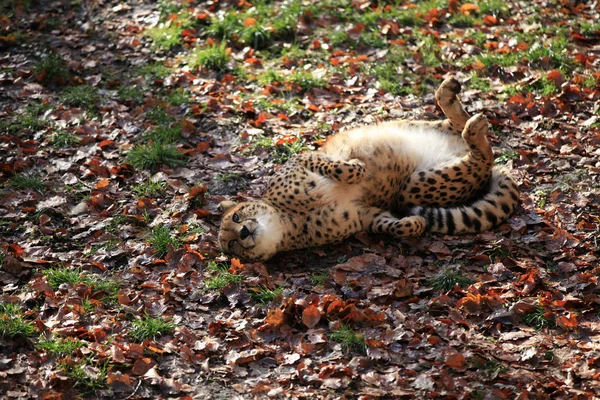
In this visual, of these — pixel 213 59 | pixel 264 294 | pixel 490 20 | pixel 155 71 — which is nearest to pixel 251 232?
pixel 264 294

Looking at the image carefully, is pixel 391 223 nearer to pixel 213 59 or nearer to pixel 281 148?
pixel 281 148

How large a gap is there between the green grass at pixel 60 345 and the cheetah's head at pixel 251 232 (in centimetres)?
157

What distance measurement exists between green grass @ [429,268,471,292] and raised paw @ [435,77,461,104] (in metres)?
1.76

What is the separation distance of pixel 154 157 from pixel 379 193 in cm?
255

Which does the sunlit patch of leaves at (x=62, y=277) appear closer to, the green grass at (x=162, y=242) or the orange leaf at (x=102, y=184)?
the green grass at (x=162, y=242)

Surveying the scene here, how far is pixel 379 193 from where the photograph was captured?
6.91 meters

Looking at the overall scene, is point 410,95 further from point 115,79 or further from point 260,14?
point 115,79

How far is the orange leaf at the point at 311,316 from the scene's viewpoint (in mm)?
5723

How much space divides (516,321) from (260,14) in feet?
21.7

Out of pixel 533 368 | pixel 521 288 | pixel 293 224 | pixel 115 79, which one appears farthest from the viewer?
pixel 115 79

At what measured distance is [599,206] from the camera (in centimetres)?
688

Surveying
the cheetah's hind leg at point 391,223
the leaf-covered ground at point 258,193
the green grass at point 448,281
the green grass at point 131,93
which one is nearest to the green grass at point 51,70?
the leaf-covered ground at point 258,193

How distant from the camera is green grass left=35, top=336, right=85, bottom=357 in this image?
541 cm

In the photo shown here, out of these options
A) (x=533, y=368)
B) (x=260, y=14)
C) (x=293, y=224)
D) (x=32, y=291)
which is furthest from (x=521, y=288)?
(x=260, y=14)
